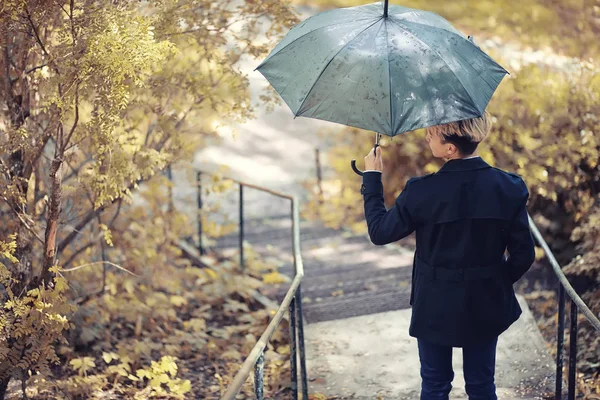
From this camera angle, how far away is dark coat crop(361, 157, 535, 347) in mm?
2713

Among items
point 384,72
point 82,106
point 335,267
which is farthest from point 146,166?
point 335,267

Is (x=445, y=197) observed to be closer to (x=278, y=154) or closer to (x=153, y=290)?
(x=153, y=290)

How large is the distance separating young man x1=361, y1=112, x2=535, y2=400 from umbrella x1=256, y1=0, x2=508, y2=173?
0.39 ft

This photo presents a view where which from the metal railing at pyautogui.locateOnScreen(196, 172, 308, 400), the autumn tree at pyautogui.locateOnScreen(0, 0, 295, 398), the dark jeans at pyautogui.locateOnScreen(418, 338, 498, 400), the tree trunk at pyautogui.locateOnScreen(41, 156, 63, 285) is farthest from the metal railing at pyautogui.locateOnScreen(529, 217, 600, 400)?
the tree trunk at pyautogui.locateOnScreen(41, 156, 63, 285)

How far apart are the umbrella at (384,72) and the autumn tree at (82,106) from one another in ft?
2.21

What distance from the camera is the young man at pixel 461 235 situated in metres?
2.71

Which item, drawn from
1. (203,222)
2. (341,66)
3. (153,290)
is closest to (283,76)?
(341,66)

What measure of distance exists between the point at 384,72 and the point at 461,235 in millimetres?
704

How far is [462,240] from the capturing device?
274 cm

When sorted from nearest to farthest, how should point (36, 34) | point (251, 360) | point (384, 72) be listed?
1. point (251, 360)
2. point (384, 72)
3. point (36, 34)

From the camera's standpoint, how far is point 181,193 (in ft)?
31.2

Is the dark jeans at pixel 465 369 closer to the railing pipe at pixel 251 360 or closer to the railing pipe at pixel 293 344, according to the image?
the railing pipe at pixel 251 360

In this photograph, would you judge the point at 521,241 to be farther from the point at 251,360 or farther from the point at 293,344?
the point at 293,344

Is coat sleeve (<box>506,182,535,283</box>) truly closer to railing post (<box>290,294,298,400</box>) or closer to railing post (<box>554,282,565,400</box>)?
railing post (<box>554,282,565,400</box>)
